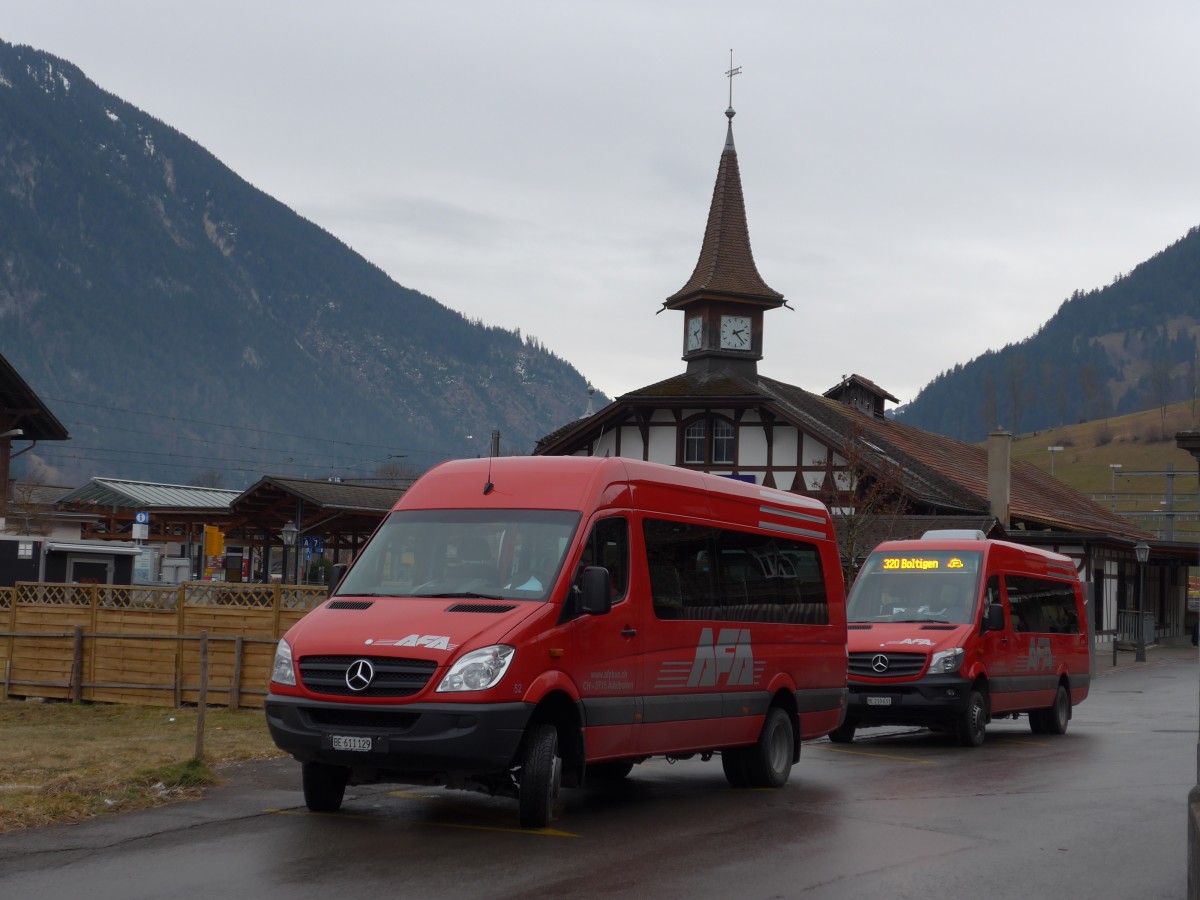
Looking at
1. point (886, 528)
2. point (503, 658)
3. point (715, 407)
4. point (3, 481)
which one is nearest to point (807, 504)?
point (503, 658)

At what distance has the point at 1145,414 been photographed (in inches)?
7451

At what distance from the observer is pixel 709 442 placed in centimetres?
5134

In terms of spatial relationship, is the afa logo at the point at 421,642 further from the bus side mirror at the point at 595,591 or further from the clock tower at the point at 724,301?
the clock tower at the point at 724,301

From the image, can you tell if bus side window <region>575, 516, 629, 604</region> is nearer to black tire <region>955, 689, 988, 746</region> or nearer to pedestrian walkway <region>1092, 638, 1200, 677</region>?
black tire <region>955, 689, 988, 746</region>

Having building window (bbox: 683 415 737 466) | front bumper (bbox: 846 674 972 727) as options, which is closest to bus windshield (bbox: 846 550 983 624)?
front bumper (bbox: 846 674 972 727)

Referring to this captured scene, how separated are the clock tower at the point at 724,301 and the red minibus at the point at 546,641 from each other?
42441 mm

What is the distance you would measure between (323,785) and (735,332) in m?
47.0

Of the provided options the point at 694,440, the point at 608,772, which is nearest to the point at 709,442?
the point at 694,440

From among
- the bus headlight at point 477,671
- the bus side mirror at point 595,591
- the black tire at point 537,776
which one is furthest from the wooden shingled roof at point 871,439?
the bus headlight at point 477,671

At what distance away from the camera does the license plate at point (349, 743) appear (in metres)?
10.3

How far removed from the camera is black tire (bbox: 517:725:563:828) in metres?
10.6

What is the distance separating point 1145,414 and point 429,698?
626ft

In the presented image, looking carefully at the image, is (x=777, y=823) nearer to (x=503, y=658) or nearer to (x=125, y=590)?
(x=503, y=658)

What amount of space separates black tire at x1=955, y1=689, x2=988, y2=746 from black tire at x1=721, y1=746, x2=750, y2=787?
5.26 meters
